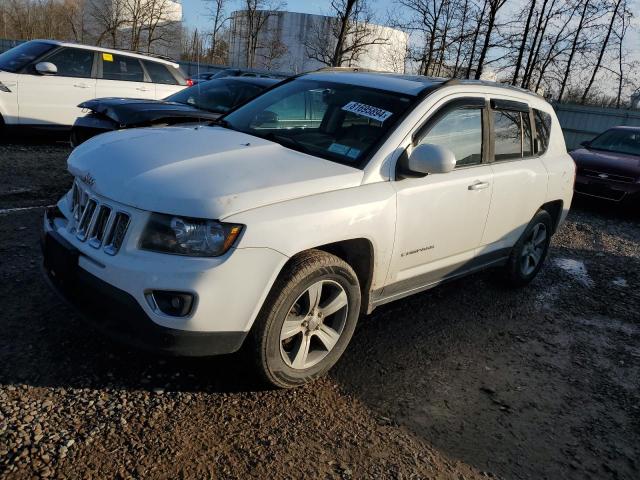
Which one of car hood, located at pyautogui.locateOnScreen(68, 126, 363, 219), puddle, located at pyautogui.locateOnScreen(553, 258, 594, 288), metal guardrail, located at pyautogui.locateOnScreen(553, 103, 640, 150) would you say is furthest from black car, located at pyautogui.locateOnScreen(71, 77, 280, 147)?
metal guardrail, located at pyautogui.locateOnScreen(553, 103, 640, 150)

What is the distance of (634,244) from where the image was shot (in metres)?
7.63

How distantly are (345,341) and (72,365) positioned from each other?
1.56m

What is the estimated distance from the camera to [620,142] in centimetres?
1055

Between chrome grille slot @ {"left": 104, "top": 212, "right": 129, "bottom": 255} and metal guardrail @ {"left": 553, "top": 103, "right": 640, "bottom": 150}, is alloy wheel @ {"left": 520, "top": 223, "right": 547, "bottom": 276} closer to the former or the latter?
chrome grille slot @ {"left": 104, "top": 212, "right": 129, "bottom": 255}

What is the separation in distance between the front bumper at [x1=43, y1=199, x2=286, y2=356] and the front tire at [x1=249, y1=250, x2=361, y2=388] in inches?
4.3

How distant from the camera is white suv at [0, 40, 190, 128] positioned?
8.29 metres

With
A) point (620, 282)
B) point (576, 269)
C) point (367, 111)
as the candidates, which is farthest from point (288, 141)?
point (620, 282)

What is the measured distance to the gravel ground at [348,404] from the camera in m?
2.43

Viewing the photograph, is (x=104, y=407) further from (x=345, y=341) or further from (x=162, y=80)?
(x=162, y=80)

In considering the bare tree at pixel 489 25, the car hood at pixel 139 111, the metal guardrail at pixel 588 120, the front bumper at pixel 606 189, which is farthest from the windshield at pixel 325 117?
the metal guardrail at pixel 588 120

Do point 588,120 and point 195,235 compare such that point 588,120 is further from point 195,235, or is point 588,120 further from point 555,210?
point 195,235

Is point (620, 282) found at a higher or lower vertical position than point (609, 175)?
lower

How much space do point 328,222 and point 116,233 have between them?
1071 millimetres

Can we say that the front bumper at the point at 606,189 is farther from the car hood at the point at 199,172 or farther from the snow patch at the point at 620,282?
the car hood at the point at 199,172
